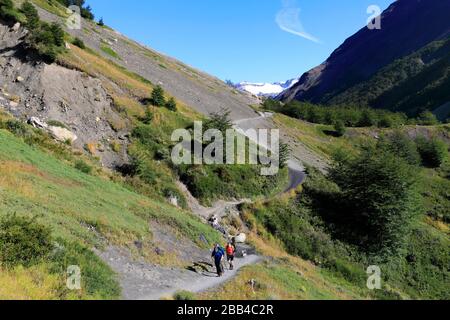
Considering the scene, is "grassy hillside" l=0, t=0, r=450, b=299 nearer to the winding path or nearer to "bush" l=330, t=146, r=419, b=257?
the winding path

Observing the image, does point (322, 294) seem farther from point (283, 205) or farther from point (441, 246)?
point (441, 246)

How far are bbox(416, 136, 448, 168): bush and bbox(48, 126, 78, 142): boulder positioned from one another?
73.4 meters

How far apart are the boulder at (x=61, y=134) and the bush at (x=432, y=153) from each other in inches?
2889

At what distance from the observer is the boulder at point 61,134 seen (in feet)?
126

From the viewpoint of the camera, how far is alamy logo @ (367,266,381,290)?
119 feet

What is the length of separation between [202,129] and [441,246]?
32247 mm

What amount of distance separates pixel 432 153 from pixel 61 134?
75.3m

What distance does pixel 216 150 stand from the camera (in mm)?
49531

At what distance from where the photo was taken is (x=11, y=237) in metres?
15.8

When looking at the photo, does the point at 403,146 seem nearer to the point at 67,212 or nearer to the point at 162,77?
the point at 162,77

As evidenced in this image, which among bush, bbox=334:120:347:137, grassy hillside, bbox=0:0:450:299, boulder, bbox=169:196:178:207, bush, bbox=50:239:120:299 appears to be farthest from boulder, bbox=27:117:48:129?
bush, bbox=334:120:347:137

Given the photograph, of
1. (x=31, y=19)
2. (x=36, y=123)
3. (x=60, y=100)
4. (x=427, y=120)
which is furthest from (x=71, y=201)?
(x=427, y=120)

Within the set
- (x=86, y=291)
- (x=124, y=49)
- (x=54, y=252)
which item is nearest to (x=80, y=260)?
(x=54, y=252)

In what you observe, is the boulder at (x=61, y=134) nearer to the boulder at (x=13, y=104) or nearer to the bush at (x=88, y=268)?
the boulder at (x=13, y=104)
